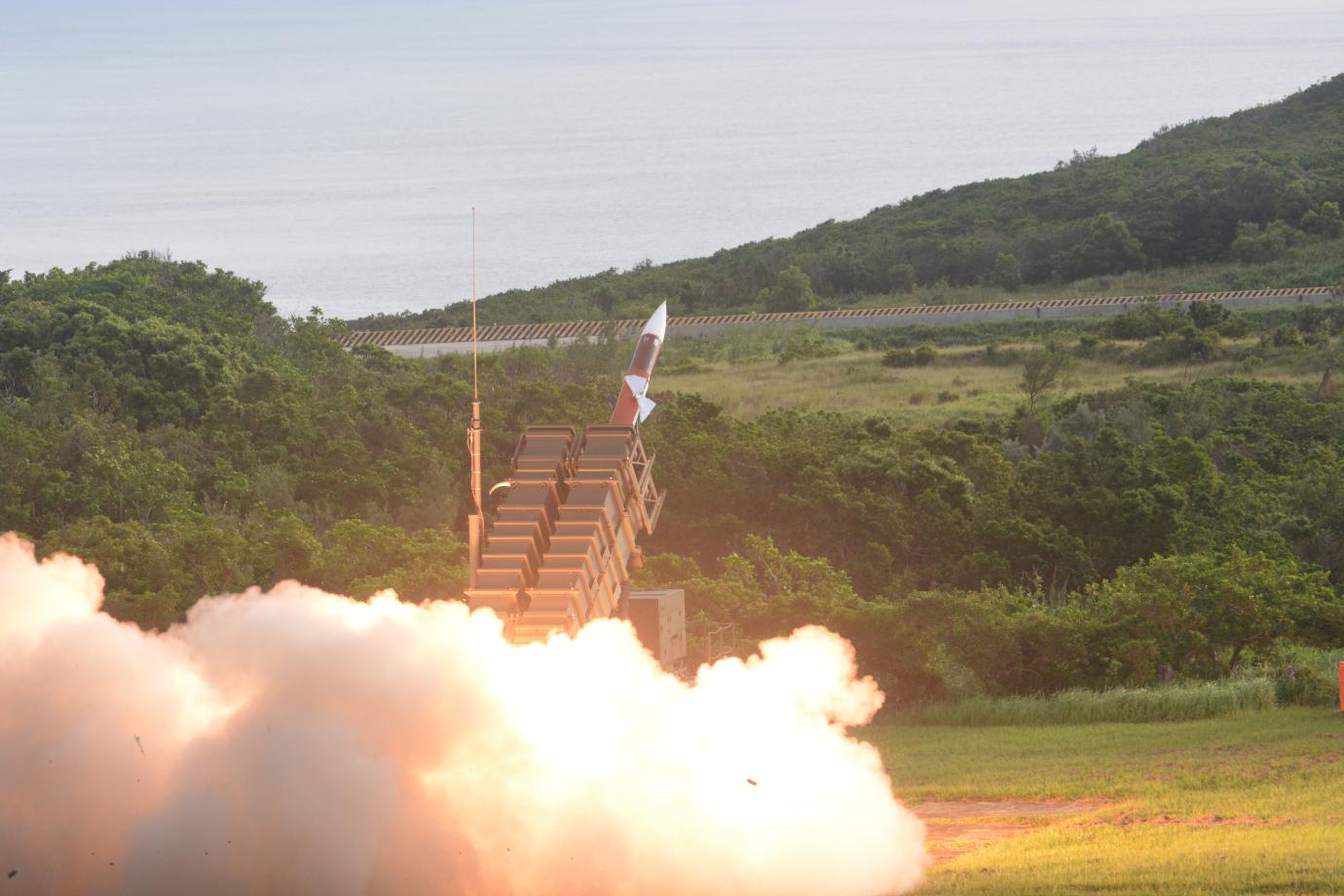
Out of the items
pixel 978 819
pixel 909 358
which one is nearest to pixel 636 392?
pixel 978 819

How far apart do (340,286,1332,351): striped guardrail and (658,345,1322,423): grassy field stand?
15.5 meters

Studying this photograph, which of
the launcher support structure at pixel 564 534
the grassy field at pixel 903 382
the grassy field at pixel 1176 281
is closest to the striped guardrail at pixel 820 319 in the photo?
the grassy field at pixel 1176 281

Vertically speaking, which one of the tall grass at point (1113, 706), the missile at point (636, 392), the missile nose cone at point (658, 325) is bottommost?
the tall grass at point (1113, 706)

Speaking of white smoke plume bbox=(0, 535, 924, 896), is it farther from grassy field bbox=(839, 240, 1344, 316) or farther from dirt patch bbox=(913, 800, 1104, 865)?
grassy field bbox=(839, 240, 1344, 316)

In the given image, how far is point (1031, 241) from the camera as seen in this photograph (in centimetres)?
11906

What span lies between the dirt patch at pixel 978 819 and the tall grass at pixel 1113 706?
20.8 feet

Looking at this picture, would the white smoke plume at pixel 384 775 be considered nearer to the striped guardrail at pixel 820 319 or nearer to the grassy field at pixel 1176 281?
the striped guardrail at pixel 820 319

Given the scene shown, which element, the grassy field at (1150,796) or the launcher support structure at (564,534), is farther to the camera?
the launcher support structure at (564,534)

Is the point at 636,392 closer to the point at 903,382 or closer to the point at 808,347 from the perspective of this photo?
the point at 903,382

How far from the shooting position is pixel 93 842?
2225cm

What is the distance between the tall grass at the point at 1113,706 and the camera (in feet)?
109

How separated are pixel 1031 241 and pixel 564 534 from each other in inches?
3740

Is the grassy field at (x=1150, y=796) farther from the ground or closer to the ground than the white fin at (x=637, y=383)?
closer to the ground

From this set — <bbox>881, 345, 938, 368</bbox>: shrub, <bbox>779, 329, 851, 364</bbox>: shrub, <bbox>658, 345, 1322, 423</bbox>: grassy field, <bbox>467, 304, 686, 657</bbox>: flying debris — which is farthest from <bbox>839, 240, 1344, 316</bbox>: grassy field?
<bbox>467, 304, 686, 657</bbox>: flying debris
